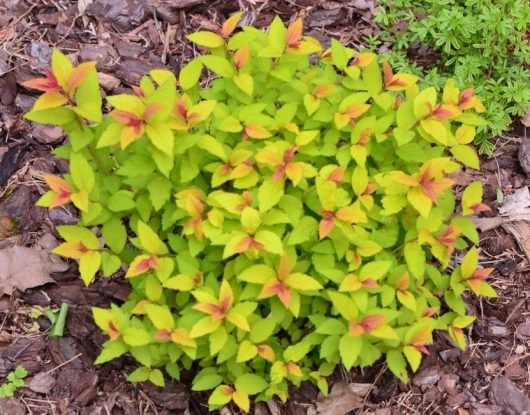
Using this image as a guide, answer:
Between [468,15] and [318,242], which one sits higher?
[468,15]

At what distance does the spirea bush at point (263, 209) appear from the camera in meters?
2.47

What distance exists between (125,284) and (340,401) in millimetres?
1166

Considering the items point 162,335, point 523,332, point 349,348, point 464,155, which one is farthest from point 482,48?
point 162,335

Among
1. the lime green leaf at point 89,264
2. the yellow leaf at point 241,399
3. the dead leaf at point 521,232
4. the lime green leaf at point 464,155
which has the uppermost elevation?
the lime green leaf at point 464,155

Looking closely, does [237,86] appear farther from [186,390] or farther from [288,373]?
[186,390]

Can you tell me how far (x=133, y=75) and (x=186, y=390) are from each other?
76.2 inches

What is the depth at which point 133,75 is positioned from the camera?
3.96 metres

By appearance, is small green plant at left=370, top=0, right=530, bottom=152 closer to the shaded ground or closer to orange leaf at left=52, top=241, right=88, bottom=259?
the shaded ground

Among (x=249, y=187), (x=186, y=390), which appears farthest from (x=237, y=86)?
(x=186, y=390)

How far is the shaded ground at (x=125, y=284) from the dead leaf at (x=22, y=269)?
0.04m

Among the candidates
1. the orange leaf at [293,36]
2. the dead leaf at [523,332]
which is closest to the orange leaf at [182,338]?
the orange leaf at [293,36]

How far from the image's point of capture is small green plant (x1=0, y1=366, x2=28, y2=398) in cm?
293

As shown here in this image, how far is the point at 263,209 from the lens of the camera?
2486mm

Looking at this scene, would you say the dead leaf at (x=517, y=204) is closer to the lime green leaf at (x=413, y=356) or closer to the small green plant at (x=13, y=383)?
the lime green leaf at (x=413, y=356)
